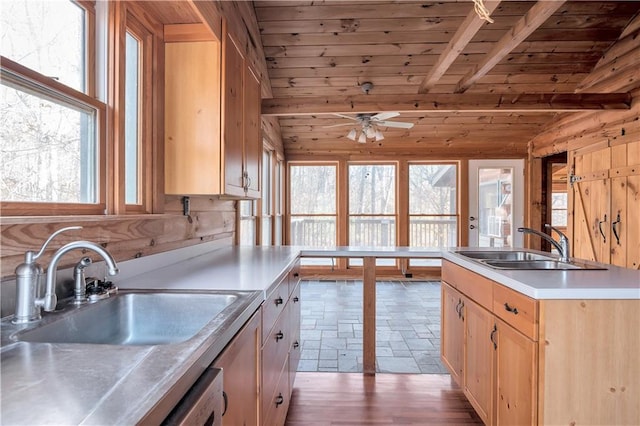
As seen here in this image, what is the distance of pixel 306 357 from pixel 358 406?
2.73 feet

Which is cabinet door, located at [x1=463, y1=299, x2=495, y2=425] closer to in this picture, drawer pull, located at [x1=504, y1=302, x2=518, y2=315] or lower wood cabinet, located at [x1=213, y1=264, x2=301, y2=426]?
drawer pull, located at [x1=504, y1=302, x2=518, y2=315]

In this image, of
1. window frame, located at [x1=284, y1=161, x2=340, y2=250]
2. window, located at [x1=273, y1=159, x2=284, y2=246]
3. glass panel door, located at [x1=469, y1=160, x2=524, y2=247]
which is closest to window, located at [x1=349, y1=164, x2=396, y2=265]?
window frame, located at [x1=284, y1=161, x2=340, y2=250]

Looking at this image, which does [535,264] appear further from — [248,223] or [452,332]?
[248,223]

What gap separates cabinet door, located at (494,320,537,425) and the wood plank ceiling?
2.36 metres

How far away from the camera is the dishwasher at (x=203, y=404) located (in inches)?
25.1

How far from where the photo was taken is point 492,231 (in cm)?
609

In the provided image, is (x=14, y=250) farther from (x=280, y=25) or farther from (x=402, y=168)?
(x=402, y=168)

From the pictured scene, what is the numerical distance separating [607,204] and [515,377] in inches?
139

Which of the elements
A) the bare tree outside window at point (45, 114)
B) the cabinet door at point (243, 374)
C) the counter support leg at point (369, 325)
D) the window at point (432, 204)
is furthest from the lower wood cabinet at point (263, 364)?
the window at point (432, 204)

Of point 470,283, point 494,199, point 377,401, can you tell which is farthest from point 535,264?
point 494,199

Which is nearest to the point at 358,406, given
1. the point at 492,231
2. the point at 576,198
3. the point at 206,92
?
the point at 206,92

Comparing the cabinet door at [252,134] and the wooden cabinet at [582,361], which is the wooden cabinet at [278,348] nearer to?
the cabinet door at [252,134]

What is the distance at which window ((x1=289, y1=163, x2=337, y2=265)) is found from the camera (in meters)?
6.34

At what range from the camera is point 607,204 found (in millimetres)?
3908
